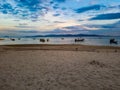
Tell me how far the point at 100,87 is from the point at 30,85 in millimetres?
3368

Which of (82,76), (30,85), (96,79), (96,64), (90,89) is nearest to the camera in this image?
(90,89)

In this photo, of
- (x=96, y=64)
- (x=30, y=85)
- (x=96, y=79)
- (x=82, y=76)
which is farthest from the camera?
(x=96, y=64)

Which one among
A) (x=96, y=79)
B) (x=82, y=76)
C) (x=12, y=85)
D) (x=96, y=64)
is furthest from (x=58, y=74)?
(x=96, y=64)

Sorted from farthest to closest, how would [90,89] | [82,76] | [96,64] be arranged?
[96,64]
[82,76]
[90,89]

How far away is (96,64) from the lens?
14242 millimetres

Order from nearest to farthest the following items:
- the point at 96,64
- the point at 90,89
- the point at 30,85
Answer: the point at 90,89 < the point at 30,85 < the point at 96,64

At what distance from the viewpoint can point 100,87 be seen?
852 centimetres

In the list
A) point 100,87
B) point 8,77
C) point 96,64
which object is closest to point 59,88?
point 100,87

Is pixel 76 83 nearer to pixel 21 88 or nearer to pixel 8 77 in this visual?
pixel 21 88

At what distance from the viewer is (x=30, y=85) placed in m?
8.84

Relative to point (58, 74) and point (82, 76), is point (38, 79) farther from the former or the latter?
point (82, 76)

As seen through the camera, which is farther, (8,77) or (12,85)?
(8,77)

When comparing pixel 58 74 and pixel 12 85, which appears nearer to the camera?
pixel 12 85

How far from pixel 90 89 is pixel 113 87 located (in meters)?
1.14
